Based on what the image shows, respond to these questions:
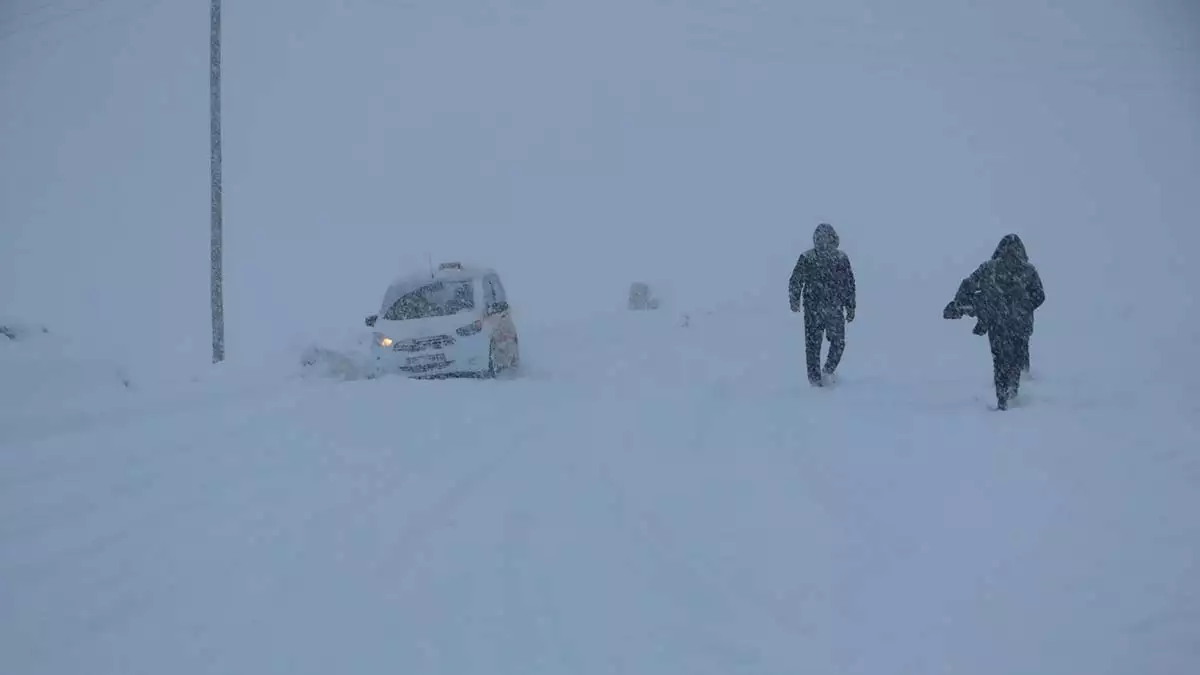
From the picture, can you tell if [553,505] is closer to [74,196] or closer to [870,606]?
[870,606]

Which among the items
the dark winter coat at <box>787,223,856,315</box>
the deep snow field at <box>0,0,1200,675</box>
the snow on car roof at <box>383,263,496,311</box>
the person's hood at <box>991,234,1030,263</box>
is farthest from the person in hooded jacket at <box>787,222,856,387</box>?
the snow on car roof at <box>383,263,496,311</box>

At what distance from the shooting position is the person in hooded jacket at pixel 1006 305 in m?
9.77

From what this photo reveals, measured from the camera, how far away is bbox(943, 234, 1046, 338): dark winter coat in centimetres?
980

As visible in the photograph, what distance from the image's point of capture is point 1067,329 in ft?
66.0

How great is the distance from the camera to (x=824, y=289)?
1229 centimetres

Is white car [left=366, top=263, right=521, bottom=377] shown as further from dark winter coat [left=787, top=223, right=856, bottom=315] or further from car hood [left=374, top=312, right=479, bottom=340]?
dark winter coat [left=787, top=223, right=856, bottom=315]

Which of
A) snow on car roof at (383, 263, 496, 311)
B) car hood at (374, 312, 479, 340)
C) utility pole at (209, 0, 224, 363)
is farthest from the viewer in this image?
utility pole at (209, 0, 224, 363)

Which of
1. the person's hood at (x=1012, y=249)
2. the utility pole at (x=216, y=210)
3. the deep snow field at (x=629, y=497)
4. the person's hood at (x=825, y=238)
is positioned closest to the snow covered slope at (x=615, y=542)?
the deep snow field at (x=629, y=497)

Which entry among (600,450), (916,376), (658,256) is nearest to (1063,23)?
(658,256)

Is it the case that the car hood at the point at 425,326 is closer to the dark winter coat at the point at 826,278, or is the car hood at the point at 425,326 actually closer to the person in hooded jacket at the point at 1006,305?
the dark winter coat at the point at 826,278

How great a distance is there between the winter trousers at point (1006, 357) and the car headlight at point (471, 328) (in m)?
7.47

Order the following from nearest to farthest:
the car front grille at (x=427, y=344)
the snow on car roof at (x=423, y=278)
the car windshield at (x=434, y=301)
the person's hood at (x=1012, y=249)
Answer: the person's hood at (x=1012, y=249), the car front grille at (x=427, y=344), the car windshield at (x=434, y=301), the snow on car roof at (x=423, y=278)

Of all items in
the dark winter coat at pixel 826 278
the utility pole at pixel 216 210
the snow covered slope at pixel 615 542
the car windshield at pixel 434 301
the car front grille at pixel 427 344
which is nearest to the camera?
the snow covered slope at pixel 615 542

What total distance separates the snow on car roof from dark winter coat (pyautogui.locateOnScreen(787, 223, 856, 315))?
222 inches
